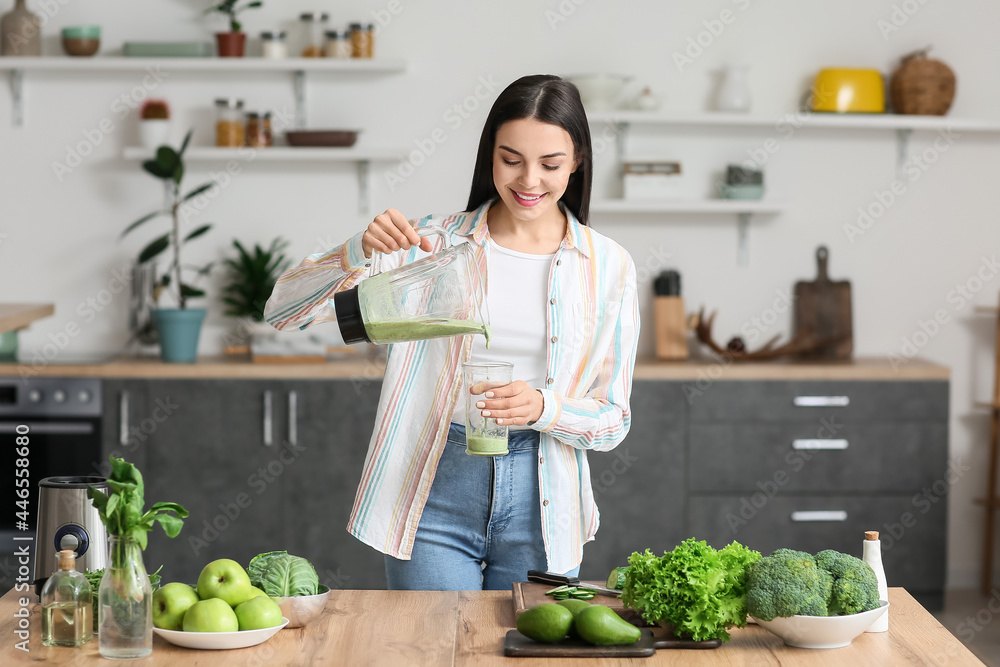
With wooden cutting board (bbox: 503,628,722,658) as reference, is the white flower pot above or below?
above

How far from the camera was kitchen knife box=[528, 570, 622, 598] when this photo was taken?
1.58 meters

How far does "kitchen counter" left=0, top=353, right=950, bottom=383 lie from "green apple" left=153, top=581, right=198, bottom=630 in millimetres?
2166

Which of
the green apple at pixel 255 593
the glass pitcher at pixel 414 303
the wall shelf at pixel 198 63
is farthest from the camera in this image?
the wall shelf at pixel 198 63

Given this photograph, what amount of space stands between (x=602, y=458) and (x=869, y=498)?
1.00 metres

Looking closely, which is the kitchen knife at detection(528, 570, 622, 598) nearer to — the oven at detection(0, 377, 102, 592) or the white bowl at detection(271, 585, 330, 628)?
the white bowl at detection(271, 585, 330, 628)

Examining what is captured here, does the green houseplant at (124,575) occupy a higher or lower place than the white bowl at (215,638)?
higher

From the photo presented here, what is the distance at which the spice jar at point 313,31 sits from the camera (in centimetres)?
394

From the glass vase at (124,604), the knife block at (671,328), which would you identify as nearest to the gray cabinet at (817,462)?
the knife block at (671,328)

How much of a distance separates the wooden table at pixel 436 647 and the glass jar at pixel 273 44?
277cm

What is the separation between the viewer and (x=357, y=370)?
3.63 metres

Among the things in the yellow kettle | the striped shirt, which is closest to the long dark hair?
the striped shirt

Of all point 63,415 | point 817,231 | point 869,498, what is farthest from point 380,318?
point 817,231

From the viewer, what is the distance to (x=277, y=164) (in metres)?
4.06

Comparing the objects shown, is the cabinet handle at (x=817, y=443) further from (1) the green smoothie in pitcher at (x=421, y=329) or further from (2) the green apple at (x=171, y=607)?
(2) the green apple at (x=171, y=607)
